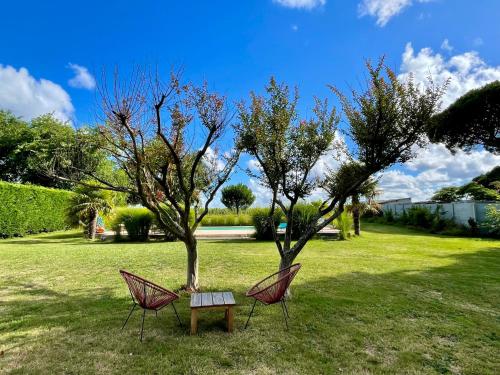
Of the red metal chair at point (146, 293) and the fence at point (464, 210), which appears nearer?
the red metal chair at point (146, 293)

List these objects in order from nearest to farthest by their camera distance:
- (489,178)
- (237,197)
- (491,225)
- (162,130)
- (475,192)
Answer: (162,130)
(491,225)
(475,192)
(489,178)
(237,197)

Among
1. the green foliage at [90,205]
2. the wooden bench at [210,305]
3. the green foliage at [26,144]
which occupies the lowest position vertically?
the wooden bench at [210,305]

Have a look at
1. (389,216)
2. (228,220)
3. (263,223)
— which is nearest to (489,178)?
(389,216)

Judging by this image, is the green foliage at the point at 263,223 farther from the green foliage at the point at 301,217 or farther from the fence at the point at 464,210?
the fence at the point at 464,210

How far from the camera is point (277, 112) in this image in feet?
17.9

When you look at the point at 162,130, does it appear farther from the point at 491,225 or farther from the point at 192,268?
the point at 491,225

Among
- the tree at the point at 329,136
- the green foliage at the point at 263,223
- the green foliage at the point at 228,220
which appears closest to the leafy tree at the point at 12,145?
the green foliage at the point at 228,220

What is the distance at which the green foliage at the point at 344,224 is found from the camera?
47.7 feet

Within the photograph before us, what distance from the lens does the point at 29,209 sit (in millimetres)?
15977

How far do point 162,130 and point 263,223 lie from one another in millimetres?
9827

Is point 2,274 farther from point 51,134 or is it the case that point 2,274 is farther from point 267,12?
point 51,134

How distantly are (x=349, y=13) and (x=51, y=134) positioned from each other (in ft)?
92.1

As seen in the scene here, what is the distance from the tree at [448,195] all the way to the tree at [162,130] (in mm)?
25034

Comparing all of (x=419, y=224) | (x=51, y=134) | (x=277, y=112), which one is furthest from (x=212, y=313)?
(x=51, y=134)
